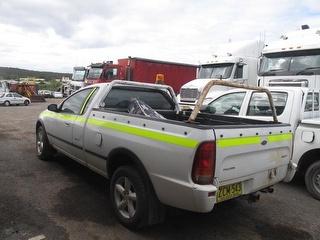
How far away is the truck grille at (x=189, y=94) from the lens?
14577 millimetres

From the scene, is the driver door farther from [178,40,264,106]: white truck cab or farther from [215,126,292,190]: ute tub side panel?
[178,40,264,106]: white truck cab

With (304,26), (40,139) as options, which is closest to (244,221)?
(40,139)

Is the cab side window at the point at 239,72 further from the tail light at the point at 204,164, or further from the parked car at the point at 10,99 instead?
the parked car at the point at 10,99

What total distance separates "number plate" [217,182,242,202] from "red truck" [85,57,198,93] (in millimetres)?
17835

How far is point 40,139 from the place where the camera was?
7453 millimetres

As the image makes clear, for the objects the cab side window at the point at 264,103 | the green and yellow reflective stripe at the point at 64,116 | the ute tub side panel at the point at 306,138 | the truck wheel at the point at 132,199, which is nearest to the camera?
the truck wheel at the point at 132,199

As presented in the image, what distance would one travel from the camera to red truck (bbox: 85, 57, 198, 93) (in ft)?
70.0

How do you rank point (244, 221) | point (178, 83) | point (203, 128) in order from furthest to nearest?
1. point (178, 83)
2. point (244, 221)
3. point (203, 128)

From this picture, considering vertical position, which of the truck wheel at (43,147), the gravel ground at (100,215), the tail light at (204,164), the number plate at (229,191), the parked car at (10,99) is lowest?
→ the parked car at (10,99)

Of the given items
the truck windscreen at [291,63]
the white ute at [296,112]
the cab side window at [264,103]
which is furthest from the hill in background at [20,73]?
the cab side window at [264,103]

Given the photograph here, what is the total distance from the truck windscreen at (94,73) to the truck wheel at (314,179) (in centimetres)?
1747

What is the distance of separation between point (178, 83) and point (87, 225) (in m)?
20.3

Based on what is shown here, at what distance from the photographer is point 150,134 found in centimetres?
390

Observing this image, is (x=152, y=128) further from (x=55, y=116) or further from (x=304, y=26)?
(x=304, y=26)
